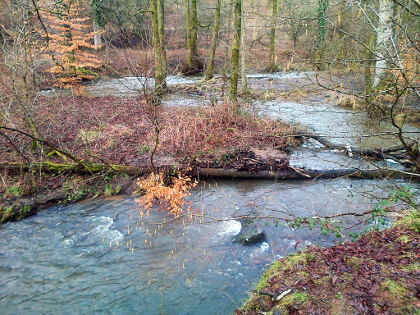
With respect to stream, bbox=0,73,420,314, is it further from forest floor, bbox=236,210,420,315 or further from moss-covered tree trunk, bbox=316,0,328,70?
moss-covered tree trunk, bbox=316,0,328,70

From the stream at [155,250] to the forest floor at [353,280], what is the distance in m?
1.11

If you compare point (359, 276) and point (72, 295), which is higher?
point (359, 276)

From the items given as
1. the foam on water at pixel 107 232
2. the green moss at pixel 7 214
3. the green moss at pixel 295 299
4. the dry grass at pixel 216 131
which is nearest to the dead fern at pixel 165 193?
the foam on water at pixel 107 232

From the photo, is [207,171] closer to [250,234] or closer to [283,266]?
[250,234]

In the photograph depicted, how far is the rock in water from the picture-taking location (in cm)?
658

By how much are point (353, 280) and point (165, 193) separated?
5665 millimetres

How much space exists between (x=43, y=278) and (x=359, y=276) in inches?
214

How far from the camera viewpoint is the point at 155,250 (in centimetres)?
655

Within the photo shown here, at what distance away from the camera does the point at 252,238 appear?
21.7ft

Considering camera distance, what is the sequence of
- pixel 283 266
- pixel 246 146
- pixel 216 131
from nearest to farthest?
pixel 283 266, pixel 246 146, pixel 216 131

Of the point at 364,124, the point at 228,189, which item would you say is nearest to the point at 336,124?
the point at 364,124

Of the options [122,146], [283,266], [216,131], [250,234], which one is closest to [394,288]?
[283,266]

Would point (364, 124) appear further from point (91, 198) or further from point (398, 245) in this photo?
point (91, 198)

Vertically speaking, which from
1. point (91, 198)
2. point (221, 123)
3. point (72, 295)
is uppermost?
point (221, 123)
